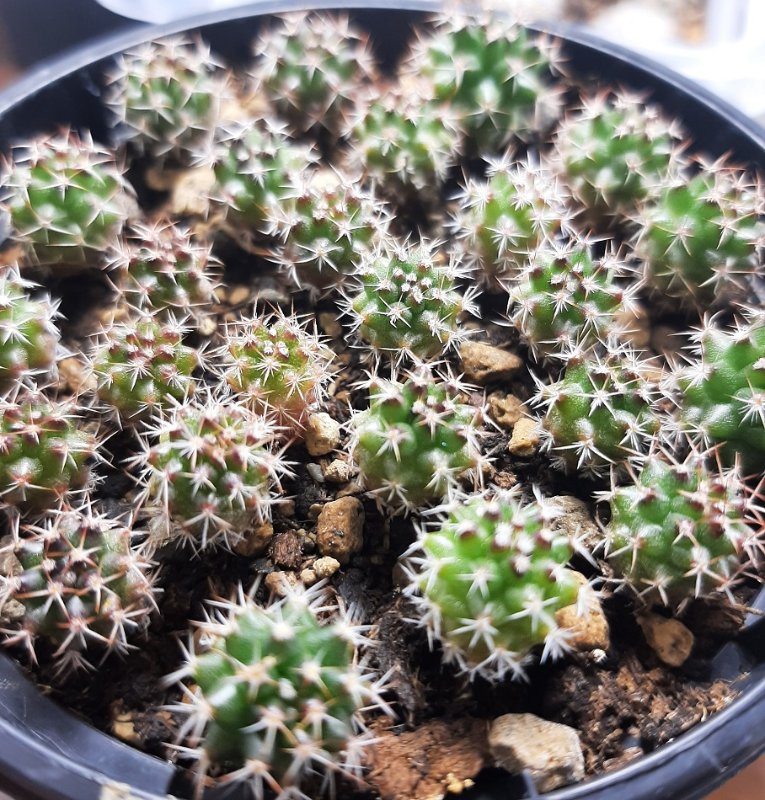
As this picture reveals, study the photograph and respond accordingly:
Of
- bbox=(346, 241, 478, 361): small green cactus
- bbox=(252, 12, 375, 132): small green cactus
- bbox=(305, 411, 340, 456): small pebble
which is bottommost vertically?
bbox=(305, 411, 340, 456): small pebble

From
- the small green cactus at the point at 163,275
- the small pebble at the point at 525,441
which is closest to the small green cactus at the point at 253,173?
the small green cactus at the point at 163,275

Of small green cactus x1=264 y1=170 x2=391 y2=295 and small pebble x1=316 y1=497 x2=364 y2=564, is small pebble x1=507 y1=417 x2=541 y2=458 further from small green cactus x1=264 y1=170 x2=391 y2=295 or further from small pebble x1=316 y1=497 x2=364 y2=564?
small green cactus x1=264 y1=170 x2=391 y2=295

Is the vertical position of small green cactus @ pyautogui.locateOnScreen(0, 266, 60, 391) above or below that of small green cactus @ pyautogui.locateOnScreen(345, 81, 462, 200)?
below

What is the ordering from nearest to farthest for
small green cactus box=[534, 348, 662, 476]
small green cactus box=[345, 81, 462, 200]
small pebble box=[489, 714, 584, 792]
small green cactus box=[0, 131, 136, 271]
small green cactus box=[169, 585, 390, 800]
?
small green cactus box=[169, 585, 390, 800] < small pebble box=[489, 714, 584, 792] < small green cactus box=[534, 348, 662, 476] < small green cactus box=[0, 131, 136, 271] < small green cactus box=[345, 81, 462, 200]

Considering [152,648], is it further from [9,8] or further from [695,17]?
[695,17]

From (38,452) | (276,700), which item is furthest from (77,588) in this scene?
(276,700)

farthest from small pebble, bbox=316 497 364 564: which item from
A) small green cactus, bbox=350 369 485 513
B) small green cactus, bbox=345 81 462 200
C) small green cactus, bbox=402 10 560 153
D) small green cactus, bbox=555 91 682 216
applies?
→ small green cactus, bbox=402 10 560 153

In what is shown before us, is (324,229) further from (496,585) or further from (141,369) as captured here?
(496,585)
